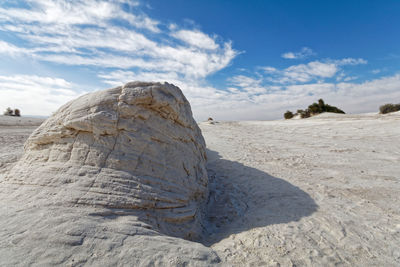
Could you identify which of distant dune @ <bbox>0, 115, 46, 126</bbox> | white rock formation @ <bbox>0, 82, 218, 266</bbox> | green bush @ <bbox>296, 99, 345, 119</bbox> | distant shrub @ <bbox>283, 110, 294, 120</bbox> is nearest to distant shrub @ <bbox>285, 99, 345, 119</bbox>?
green bush @ <bbox>296, 99, 345, 119</bbox>

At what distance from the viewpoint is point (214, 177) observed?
6.60 meters

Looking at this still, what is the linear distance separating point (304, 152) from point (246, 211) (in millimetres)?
5917

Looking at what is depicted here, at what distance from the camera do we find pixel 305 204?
4.64m

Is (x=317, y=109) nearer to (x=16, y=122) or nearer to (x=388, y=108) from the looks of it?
(x=388, y=108)

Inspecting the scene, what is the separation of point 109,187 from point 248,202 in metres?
3.41

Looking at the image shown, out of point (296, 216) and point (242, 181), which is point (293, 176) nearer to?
point (242, 181)

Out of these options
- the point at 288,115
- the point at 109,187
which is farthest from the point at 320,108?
the point at 109,187

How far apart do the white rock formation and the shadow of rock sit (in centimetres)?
48

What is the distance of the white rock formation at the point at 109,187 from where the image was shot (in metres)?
2.42

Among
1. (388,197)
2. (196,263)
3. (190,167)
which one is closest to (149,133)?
(190,167)

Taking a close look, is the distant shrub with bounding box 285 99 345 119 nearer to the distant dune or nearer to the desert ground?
the desert ground

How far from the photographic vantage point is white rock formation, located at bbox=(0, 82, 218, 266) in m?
2.42

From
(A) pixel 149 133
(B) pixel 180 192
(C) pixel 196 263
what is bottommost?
(C) pixel 196 263

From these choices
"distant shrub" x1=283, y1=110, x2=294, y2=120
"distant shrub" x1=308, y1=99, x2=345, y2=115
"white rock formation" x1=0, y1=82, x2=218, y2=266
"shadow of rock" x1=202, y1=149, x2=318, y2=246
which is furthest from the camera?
"distant shrub" x1=283, y1=110, x2=294, y2=120
